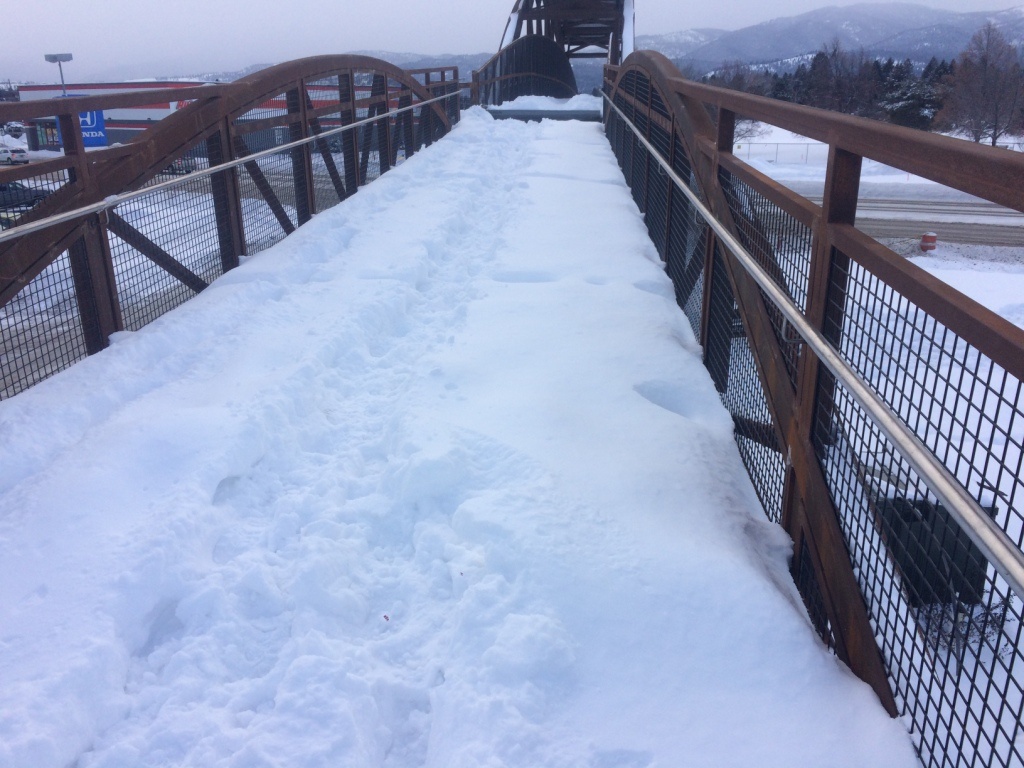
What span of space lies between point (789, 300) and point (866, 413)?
71 centimetres

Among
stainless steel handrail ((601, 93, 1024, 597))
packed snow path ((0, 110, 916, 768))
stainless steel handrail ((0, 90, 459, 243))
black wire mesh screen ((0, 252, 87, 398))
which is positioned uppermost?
stainless steel handrail ((0, 90, 459, 243))

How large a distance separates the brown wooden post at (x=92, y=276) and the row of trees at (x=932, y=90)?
3625 centimetres

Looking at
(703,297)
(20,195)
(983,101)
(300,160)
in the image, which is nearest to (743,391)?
(703,297)

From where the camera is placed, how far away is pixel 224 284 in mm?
5480

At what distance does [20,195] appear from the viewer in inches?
167

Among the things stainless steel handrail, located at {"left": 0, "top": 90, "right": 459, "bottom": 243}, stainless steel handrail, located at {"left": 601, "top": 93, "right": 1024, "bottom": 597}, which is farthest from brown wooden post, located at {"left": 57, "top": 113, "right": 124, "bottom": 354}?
stainless steel handrail, located at {"left": 601, "top": 93, "right": 1024, "bottom": 597}

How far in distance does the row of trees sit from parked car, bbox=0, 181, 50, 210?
3645cm

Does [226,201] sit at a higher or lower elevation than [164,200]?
lower

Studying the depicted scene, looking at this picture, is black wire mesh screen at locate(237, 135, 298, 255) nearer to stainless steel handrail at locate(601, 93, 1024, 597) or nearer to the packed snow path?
the packed snow path

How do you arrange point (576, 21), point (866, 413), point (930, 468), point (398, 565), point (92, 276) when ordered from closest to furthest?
point (930, 468), point (866, 413), point (398, 565), point (92, 276), point (576, 21)

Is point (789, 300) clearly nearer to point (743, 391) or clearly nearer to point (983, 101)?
point (743, 391)

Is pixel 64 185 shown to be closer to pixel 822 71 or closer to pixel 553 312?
pixel 553 312

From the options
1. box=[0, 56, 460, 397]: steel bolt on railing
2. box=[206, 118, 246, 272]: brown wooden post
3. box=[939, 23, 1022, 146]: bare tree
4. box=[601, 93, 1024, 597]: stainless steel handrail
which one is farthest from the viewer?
box=[939, 23, 1022, 146]: bare tree

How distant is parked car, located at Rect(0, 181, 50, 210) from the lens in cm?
408
